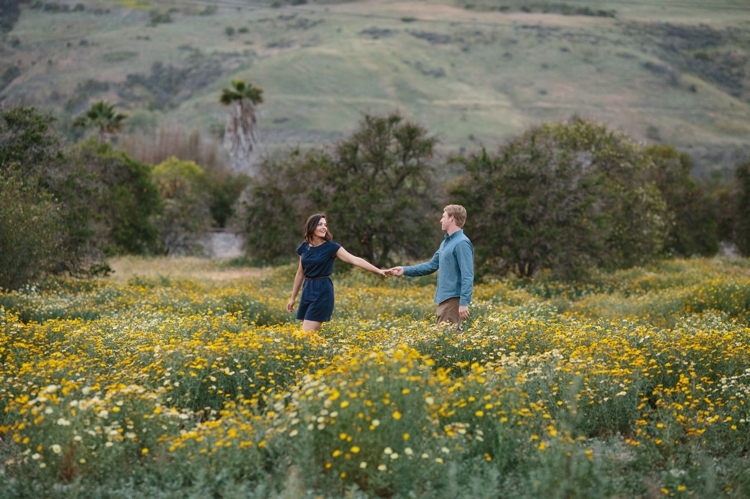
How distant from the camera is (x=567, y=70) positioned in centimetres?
14862

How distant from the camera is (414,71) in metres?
152

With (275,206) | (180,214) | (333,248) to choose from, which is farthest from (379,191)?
(180,214)

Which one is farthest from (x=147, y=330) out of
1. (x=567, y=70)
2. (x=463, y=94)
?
(x=567, y=70)

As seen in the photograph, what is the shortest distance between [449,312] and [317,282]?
5.34 ft

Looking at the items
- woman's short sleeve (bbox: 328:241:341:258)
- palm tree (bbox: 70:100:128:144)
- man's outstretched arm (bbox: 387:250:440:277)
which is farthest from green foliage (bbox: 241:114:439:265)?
palm tree (bbox: 70:100:128:144)

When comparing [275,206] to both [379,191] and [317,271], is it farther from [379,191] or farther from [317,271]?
[317,271]

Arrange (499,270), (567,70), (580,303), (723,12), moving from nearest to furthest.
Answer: (580,303) → (499,270) → (567,70) → (723,12)

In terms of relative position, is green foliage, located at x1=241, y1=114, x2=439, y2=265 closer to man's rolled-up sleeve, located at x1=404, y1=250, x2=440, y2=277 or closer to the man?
man's rolled-up sleeve, located at x1=404, y1=250, x2=440, y2=277

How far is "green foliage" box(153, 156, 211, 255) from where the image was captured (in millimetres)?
40062

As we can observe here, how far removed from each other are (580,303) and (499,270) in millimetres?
5792

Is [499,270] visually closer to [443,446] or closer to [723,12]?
[443,446]

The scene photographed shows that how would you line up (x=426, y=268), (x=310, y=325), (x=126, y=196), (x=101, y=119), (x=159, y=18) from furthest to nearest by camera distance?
(x=159, y=18) < (x=101, y=119) < (x=126, y=196) < (x=426, y=268) < (x=310, y=325)

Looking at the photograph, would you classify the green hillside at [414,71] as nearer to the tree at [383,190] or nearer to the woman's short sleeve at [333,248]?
the tree at [383,190]

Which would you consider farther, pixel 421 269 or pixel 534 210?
pixel 534 210
